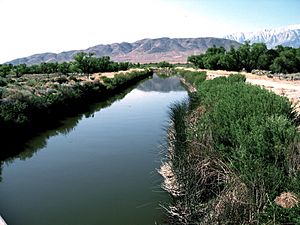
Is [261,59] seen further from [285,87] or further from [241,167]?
[241,167]

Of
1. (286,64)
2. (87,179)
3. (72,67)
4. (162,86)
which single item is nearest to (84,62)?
(72,67)

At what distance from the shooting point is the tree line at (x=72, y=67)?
80106 millimetres

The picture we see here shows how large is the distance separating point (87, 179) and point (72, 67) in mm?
66333

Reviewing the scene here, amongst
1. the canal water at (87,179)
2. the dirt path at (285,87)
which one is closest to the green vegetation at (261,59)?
the dirt path at (285,87)

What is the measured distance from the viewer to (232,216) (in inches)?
343

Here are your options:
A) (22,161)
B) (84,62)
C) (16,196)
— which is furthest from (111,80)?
(16,196)

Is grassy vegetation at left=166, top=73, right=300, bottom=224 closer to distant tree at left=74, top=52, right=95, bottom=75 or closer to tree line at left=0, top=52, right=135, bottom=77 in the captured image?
distant tree at left=74, top=52, right=95, bottom=75

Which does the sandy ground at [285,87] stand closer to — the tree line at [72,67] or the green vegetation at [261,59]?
the green vegetation at [261,59]

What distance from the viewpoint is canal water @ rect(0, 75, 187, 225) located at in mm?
13461

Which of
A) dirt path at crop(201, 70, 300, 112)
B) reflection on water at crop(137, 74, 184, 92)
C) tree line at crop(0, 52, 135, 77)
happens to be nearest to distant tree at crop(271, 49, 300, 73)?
reflection on water at crop(137, 74, 184, 92)

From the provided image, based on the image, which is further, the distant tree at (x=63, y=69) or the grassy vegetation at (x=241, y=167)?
the distant tree at (x=63, y=69)

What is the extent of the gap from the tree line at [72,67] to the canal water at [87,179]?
51140 millimetres

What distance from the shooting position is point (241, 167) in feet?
32.3

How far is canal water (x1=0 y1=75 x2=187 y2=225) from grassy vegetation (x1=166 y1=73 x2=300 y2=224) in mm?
2271
